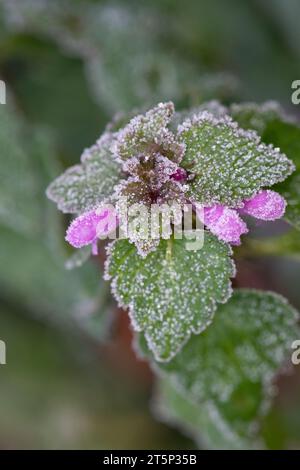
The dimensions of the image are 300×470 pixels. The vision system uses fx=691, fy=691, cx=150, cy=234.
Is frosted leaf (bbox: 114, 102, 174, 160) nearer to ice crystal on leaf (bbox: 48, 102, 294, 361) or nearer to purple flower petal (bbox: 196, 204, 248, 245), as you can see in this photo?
ice crystal on leaf (bbox: 48, 102, 294, 361)

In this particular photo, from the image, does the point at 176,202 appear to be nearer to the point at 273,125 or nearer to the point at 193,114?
the point at 193,114

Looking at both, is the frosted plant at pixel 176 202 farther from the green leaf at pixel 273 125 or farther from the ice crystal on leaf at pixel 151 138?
the green leaf at pixel 273 125

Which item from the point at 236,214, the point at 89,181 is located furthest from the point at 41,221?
the point at 236,214

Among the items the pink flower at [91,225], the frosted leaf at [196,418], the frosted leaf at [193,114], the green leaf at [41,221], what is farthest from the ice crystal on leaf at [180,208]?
the frosted leaf at [196,418]

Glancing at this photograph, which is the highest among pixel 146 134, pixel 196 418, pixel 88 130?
pixel 88 130

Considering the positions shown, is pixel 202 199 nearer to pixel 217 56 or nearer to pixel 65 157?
pixel 65 157

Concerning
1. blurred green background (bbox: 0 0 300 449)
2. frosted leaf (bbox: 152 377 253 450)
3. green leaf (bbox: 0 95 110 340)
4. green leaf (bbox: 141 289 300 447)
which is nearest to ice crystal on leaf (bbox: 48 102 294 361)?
green leaf (bbox: 141 289 300 447)
